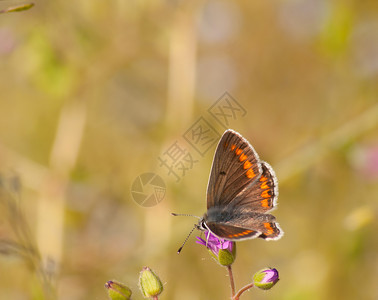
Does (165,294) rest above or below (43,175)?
below

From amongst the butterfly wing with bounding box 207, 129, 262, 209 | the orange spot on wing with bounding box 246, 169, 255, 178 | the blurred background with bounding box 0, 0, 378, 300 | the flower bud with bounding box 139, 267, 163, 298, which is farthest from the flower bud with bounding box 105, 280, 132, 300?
the blurred background with bounding box 0, 0, 378, 300

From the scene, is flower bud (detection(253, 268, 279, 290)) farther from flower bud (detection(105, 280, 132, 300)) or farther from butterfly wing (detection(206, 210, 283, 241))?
flower bud (detection(105, 280, 132, 300))

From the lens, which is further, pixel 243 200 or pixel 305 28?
pixel 305 28

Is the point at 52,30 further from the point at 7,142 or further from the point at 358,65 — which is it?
the point at 358,65

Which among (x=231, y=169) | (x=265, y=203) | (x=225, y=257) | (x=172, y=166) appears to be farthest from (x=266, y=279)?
(x=172, y=166)

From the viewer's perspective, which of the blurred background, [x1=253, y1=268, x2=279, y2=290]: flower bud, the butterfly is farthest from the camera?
the blurred background

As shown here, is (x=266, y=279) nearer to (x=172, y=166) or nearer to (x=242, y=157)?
(x=242, y=157)

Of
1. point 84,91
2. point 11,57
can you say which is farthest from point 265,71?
point 11,57
